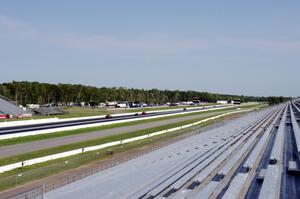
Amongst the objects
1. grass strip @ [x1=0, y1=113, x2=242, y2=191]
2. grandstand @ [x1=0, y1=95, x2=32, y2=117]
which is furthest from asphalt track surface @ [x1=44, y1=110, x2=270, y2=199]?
grandstand @ [x1=0, y1=95, x2=32, y2=117]

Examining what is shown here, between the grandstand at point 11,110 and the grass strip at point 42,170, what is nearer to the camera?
the grass strip at point 42,170

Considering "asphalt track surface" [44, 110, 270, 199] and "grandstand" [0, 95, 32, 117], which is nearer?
"asphalt track surface" [44, 110, 270, 199]

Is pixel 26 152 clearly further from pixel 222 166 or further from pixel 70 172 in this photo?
pixel 222 166

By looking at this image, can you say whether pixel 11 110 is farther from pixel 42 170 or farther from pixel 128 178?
pixel 128 178

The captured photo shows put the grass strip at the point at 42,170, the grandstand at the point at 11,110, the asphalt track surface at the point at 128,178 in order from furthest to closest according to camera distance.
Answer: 1. the grandstand at the point at 11,110
2. the grass strip at the point at 42,170
3. the asphalt track surface at the point at 128,178

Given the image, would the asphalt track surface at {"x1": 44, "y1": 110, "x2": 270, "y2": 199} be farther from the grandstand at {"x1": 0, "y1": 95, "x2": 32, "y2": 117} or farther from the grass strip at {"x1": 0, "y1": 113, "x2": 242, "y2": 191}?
the grandstand at {"x1": 0, "y1": 95, "x2": 32, "y2": 117}

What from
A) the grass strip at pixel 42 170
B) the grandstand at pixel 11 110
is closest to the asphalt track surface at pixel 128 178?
the grass strip at pixel 42 170

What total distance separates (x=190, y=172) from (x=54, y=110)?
67005 mm

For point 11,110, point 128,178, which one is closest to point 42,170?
point 128,178

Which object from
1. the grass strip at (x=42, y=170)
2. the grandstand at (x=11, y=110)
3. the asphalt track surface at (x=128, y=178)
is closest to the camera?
the asphalt track surface at (x=128, y=178)

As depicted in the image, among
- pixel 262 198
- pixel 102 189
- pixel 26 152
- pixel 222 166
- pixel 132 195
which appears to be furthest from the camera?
pixel 26 152

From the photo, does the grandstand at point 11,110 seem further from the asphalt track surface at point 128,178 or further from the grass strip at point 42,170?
the asphalt track surface at point 128,178

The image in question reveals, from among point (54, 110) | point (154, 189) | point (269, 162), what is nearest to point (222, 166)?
point (269, 162)

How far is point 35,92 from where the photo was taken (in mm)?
131875
